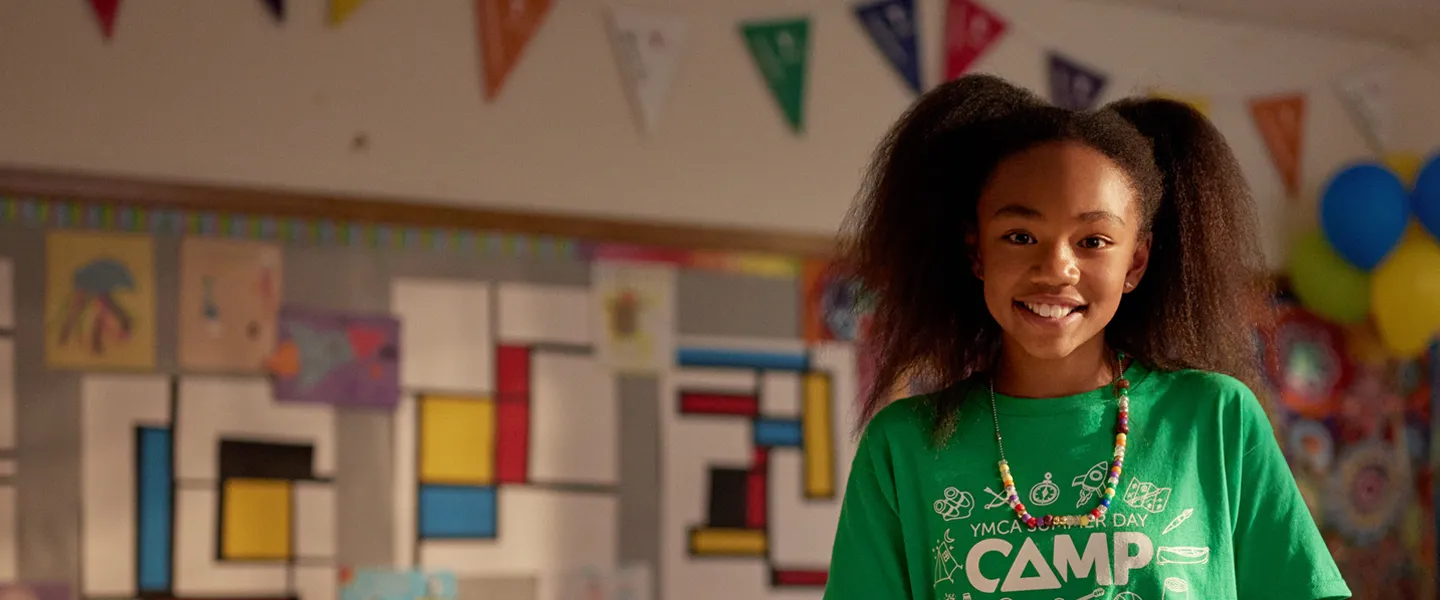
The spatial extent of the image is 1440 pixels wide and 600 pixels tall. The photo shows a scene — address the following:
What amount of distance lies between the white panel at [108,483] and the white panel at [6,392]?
0.37 ft

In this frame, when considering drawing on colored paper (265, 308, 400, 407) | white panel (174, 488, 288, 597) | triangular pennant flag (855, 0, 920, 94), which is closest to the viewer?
white panel (174, 488, 288, 597)

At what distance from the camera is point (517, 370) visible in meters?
3.15

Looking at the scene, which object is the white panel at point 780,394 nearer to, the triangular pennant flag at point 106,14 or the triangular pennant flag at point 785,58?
the triangular pennant flag at point 785,58

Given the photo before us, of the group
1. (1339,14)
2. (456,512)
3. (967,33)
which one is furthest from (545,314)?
(1339,14)

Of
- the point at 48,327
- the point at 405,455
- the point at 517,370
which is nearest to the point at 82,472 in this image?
the point at 48,327

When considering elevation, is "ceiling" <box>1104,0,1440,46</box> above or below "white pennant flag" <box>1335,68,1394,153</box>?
above

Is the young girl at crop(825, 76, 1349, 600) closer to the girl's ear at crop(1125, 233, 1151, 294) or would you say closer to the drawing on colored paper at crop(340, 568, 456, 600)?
the girl's ear at crop(1125, 233, 1151, 294)

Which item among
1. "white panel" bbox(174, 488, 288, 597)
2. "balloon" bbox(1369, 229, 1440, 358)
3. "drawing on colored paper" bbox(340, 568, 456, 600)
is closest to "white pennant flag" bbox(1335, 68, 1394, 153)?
"balloon" bbox(1369, 229, 1440, 358)

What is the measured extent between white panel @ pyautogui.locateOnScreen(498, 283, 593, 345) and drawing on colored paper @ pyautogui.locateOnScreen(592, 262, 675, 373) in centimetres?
3

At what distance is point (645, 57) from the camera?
3.30m

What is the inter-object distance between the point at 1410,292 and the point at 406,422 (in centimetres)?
222

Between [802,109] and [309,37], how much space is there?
41.1 inches

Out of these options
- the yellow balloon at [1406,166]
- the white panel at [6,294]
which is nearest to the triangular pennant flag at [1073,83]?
the yellow balloon at [1406,166]

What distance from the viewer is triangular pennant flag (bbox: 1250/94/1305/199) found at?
156 inches
